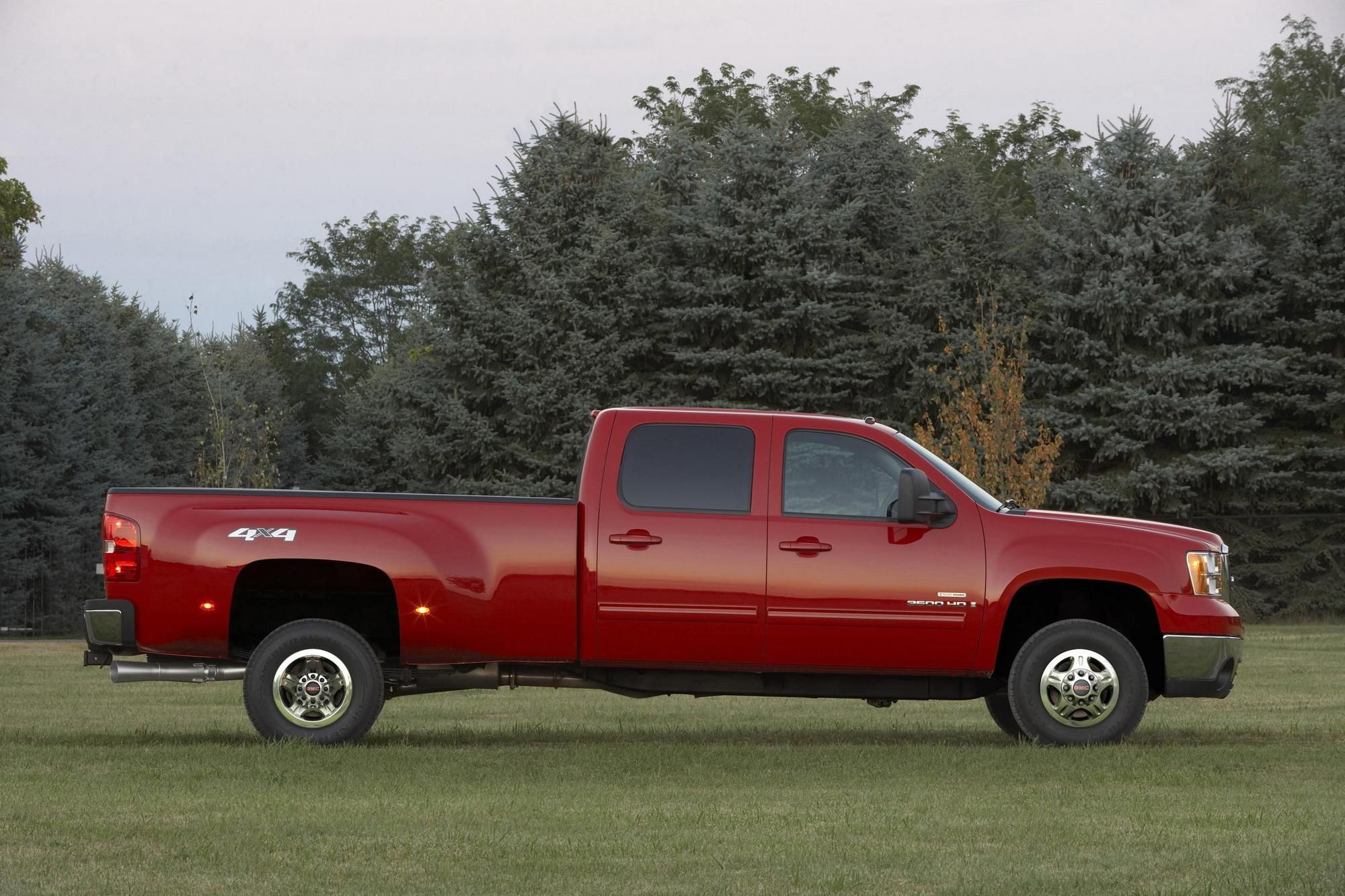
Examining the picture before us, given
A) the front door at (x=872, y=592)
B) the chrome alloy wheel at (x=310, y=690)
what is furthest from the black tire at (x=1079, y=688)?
the chrome alloy wheel at (x=310, y=690)

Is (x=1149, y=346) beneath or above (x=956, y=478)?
above

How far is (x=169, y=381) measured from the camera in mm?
50250

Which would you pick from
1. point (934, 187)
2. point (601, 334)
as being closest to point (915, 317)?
point (934, 187)

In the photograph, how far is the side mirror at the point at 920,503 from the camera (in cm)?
1085

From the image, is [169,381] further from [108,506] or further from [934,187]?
[108,506]

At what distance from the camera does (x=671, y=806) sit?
28.5ft

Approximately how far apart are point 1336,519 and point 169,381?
1217 inches

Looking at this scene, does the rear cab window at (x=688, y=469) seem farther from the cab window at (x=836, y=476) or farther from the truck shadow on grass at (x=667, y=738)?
the truck shadow on grass at (x=667, y=738)

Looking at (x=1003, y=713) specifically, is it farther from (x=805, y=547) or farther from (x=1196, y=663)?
(x=805, y=547)

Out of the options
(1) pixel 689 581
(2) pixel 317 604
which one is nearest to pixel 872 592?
(1) pixel 689 581

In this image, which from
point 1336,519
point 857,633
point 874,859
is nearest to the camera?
point 874,859

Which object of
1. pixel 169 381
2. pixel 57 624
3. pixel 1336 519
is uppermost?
pixel 169 381

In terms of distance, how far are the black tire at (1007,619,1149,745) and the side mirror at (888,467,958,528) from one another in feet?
3.18

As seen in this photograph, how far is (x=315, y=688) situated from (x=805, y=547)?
10.4ft
